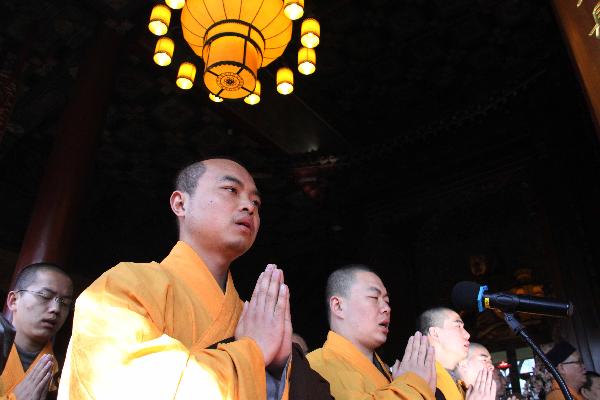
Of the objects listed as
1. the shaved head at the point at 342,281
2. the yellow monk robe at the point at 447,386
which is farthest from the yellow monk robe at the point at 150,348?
the yellow monk robe at the point at 447,386

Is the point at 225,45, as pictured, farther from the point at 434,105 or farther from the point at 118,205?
the point at 118,205

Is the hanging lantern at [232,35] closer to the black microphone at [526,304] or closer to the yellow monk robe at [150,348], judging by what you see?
the black microphone at [526,304]

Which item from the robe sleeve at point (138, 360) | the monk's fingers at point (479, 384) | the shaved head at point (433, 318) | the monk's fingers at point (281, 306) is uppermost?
the shaved head at point (433, 318)

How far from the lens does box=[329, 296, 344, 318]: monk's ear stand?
2698 millimetres

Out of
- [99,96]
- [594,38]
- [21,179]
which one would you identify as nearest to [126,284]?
[594,38]

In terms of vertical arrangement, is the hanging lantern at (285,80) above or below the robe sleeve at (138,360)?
above

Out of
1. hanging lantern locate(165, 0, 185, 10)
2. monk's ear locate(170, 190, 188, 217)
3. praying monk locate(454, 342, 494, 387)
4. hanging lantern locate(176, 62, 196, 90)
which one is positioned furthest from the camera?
hanging lantern locate(176, 62, 196, 90)

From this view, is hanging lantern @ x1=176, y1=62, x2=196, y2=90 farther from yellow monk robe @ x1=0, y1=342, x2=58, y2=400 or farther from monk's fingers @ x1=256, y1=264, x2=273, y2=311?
monk's fingers @ x1=256, y1=264, x2=273, y2=311

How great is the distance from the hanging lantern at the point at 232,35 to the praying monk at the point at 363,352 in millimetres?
1361

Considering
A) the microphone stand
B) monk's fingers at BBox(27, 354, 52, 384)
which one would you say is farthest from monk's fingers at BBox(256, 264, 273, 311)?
monk's fingers at BBox(27, 354, 52, 384)

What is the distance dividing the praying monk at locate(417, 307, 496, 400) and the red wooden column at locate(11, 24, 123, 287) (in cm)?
270

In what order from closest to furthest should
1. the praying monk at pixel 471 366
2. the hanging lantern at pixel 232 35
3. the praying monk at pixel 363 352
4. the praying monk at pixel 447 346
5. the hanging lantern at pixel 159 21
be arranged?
the praying monk at pixel 363 352
the praying monk at pixel 447 346
the praying monk at pixel 471 366
the hanging lantern at pixel 232 35
the hanging lantern at pixel 159 21

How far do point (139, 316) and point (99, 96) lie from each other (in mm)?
4015

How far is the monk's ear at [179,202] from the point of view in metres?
1.86
